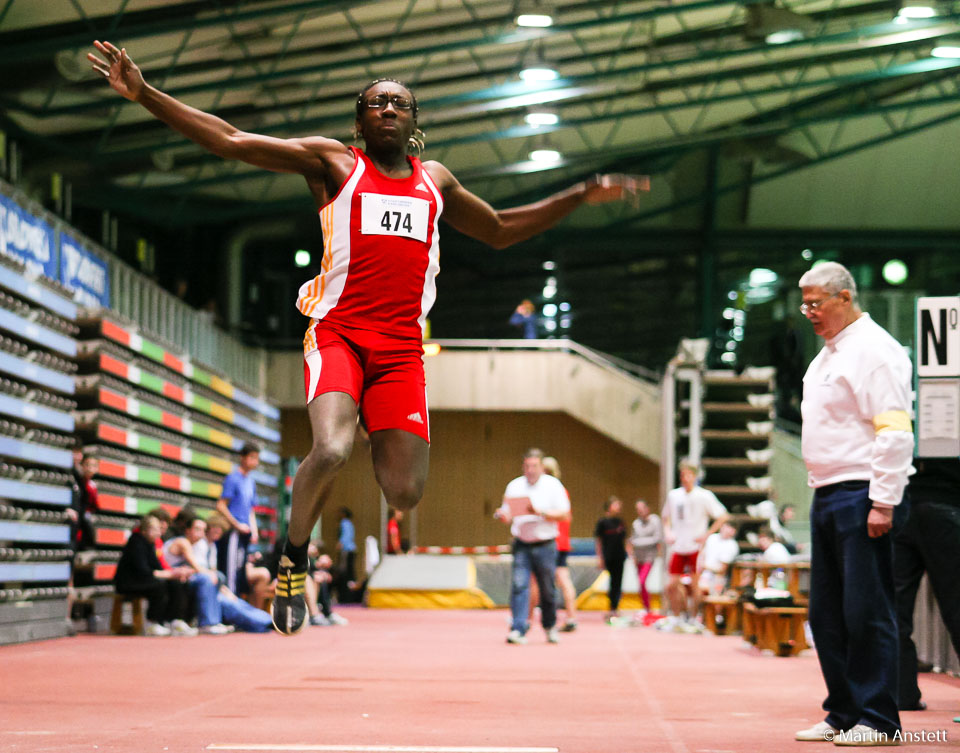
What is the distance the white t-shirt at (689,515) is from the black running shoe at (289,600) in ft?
36.6

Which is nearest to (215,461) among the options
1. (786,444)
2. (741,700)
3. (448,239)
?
(448,239)

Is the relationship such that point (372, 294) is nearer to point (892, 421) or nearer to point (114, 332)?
point (892, 421)

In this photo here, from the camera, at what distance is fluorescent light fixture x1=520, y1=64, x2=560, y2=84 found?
840 inches

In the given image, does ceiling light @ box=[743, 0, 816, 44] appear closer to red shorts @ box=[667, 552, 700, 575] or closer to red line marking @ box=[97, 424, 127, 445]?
red shorts @ box=[667, 552, 700, 575]

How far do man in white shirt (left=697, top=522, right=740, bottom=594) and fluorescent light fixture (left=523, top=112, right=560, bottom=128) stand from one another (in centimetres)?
947

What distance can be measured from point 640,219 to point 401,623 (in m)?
16.0

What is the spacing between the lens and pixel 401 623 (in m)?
17.2

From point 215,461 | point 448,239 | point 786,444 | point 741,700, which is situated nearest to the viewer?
point 741,700

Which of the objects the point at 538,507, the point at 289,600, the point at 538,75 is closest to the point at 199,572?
the point at 538,507

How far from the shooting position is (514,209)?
5.26m

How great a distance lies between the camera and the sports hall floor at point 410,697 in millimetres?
5375

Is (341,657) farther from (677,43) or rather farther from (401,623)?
(677,43)

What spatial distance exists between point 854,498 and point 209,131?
116 inches

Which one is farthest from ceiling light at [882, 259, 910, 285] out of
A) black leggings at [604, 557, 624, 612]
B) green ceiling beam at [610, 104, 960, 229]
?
black leggings at [604, 557, 624, 612]
